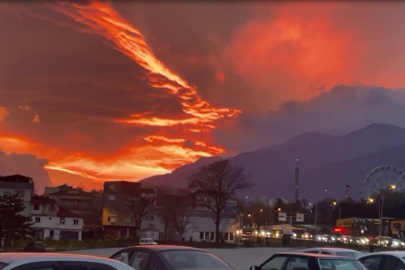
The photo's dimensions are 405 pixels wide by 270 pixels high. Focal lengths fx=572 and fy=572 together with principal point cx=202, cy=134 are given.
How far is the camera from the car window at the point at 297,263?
12.4m

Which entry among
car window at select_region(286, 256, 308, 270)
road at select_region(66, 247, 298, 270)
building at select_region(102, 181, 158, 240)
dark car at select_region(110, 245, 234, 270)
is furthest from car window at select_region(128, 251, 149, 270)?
building at select_region(102, 181, 158, 240)

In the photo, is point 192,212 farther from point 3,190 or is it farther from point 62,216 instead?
point 3,190

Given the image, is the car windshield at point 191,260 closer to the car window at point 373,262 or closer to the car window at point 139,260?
the car window at point 139,260

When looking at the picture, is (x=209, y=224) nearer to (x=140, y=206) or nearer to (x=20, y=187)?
(x=140, y=206)

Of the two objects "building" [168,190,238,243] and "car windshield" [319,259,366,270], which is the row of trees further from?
"car windshield" [319,259,366,270]

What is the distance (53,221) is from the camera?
8206cm

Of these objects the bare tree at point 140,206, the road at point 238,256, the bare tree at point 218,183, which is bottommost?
the road at point 238,256

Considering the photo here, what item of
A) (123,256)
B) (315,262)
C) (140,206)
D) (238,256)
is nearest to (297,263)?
(315,262)

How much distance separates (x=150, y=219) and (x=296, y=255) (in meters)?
80.2

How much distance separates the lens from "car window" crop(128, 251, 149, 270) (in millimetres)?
11590

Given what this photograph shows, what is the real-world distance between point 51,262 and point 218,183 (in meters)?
78.1

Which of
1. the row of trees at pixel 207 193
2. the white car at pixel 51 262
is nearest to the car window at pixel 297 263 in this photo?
the white car at pixel 51 262

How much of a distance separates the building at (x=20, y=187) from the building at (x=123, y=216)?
14.0 meters

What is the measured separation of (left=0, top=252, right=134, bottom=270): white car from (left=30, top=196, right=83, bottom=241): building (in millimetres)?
77106
